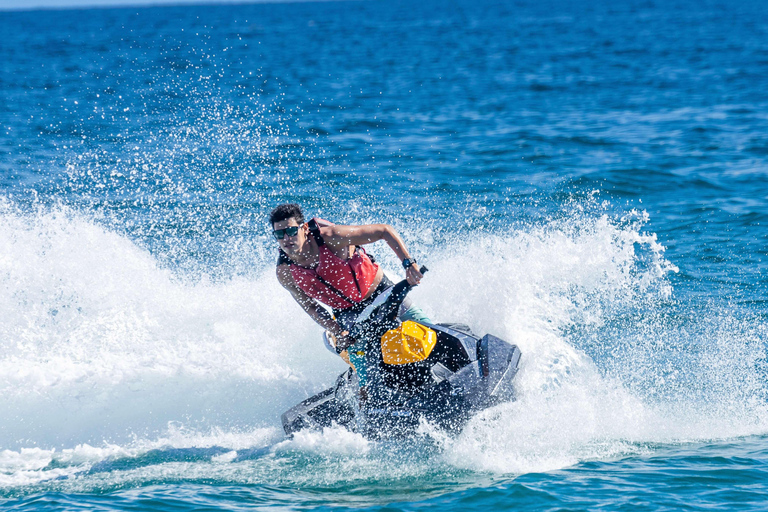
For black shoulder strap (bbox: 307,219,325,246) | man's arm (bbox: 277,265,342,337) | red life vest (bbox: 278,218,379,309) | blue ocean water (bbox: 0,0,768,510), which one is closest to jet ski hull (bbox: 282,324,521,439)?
blue ocean water (bbox: 0,0,768,510)

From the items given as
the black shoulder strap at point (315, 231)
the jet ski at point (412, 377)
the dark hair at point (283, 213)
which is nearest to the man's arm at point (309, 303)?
the jet ski at point (412, 377)

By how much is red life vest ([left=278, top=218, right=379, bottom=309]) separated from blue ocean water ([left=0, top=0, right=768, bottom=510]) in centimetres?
102

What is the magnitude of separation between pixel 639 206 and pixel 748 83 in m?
11.7

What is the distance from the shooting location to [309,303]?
5.66 meters

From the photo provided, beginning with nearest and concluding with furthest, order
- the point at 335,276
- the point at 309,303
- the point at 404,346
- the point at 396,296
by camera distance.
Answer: the point at 396,296 → the point at 404,346 → the point at 335,276 → the point at 309,303

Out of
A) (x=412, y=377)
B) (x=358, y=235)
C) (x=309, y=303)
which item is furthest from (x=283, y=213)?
(x=412, y=377)

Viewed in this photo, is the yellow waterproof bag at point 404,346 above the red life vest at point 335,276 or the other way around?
the other way around

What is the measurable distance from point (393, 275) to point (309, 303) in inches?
99.0

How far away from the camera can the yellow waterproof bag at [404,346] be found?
5.27 m

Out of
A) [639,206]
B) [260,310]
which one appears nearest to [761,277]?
[639,206]

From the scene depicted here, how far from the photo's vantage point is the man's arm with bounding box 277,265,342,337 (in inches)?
218

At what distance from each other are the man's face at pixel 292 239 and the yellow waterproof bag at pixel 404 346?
33.7 inches

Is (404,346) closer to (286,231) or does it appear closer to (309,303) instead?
(309,303)

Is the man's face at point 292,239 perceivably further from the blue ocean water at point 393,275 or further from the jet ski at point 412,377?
the blue ocean water at point 393,275
